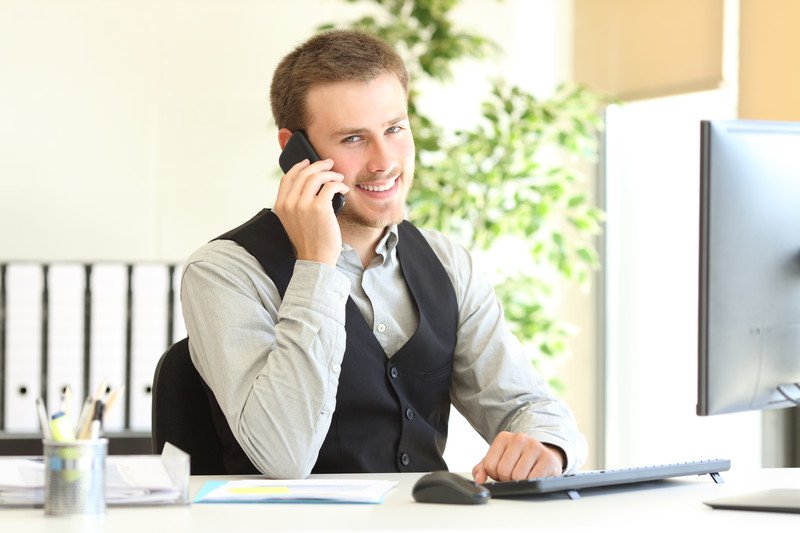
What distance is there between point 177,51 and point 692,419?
2.10 meters

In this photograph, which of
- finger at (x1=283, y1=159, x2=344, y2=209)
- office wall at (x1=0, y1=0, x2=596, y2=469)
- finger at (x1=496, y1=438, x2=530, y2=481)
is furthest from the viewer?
office wall at (x1=0, y1=0, x2=596, y2=469)

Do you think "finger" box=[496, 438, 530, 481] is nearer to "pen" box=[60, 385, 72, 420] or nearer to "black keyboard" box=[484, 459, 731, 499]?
"black keyboard" box=[484, 459, 731, 499]

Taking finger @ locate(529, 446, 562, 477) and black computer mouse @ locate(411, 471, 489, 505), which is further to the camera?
finger @ locate(529, 446, 562, 477)

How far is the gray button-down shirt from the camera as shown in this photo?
1.56m

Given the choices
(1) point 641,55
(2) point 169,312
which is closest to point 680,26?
(1) point 641,55

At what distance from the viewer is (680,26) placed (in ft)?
11.9

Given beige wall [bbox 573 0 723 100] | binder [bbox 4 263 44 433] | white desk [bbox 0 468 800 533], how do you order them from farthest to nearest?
beige wall [bbox 573 0 723 100]
binder [bbox 4 263 44 433]
white desk [bbox 0 468 800 533]

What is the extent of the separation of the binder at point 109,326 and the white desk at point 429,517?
60.6 inches

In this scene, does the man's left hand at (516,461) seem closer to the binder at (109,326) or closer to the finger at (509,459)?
the finger at (509,459)

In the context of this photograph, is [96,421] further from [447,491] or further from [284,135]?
[284,135]

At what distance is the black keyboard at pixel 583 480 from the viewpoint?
1329mm

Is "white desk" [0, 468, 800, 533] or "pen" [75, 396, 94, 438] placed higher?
"pen" [75, 396, 94, 438]

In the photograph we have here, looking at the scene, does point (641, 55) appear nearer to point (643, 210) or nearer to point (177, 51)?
point (643, 210)

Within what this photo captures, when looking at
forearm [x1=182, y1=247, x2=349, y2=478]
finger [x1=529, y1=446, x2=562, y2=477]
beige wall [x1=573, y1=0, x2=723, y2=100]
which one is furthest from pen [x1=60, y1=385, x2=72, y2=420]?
beige wall [x1=573, y1=0, x2=723, y2=100]
